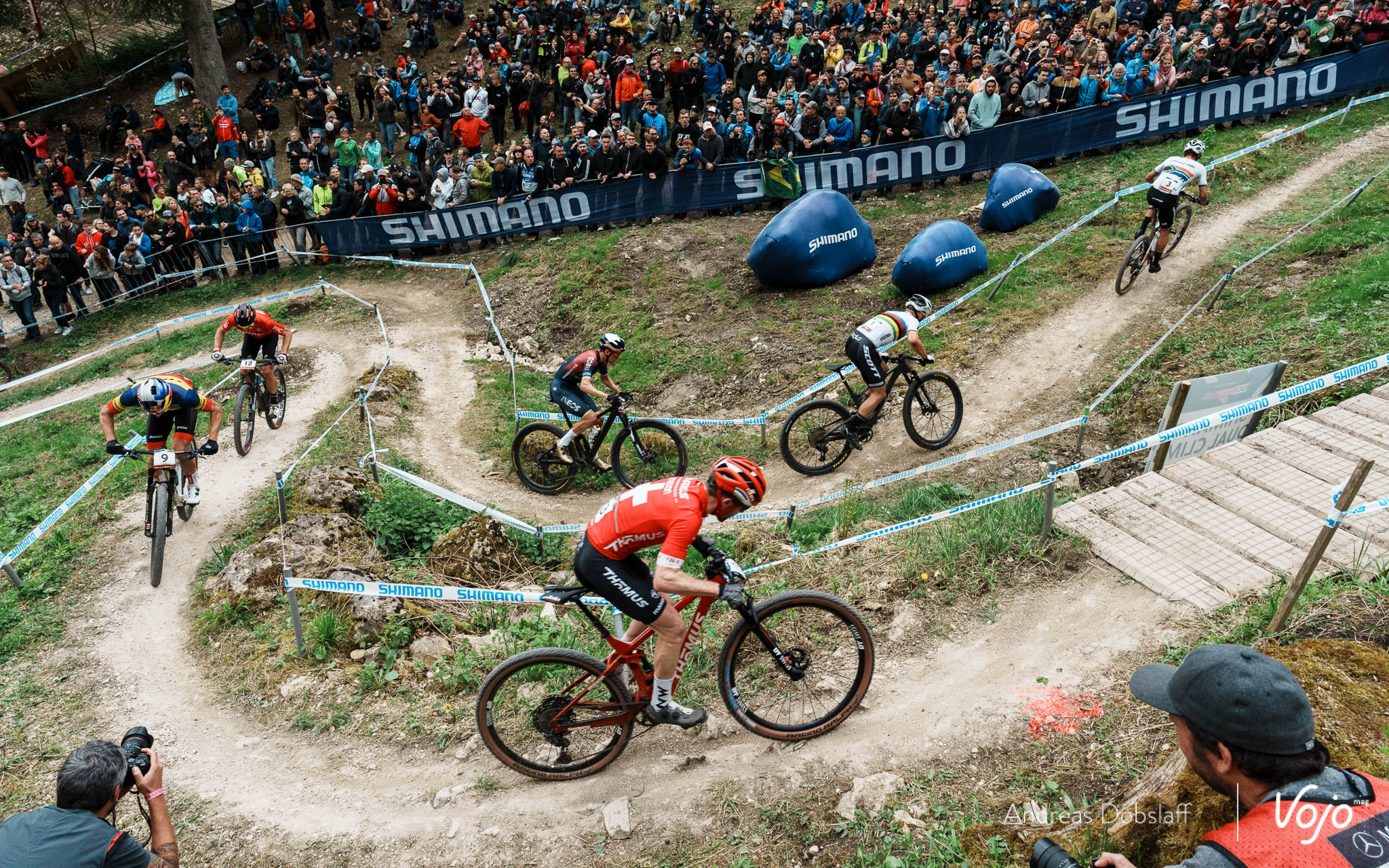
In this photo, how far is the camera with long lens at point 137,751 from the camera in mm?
4227

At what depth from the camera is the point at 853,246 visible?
15.3 m

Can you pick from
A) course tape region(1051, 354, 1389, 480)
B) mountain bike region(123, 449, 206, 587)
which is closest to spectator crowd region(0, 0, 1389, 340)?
mountain bike region(123, 449, 206, 587)

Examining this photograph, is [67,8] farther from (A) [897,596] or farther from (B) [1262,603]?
(B) [1262,603]

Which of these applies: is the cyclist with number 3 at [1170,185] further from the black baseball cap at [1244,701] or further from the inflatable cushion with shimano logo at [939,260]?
the black baseball cap at [1244,701]

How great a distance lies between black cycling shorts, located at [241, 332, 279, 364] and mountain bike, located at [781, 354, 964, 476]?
293 inches

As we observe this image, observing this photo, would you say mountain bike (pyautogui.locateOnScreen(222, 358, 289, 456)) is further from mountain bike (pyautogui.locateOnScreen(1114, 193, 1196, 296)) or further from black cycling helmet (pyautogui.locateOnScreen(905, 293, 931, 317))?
mountain bike (pyautogui.locateOnScreen(1114, 193, 1196, 296))

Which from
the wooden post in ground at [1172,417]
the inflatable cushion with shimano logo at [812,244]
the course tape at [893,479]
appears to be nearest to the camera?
the wooden post in ground at [1172,417]

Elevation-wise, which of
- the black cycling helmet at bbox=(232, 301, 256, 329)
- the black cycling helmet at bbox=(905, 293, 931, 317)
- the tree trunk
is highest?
the tree trunk

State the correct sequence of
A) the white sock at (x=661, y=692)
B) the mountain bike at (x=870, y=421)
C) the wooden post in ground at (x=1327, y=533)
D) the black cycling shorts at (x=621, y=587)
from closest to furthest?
1. the wooden post in ground at (x=1327, y=533)
2. the black cycling shorts at (x=621, y=587)
3. the white sock at (x=661, y=692)
4. the mountain bike at (x=870, y=421)

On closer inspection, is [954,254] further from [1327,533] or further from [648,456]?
[1327,533]

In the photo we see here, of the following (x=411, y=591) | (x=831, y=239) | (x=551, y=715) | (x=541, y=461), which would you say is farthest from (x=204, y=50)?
(x=551, y=715)

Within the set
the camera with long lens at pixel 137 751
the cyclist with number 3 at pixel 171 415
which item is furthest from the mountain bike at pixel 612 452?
the camera with long lens at pixel 137 751

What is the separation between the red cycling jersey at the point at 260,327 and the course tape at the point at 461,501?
326 centimetres

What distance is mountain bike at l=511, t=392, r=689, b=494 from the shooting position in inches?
420
